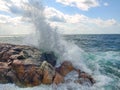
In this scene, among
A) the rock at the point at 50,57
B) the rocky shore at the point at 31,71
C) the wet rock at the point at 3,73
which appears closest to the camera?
the wet rock at the point at 3,73

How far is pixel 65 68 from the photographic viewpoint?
14.2 metres

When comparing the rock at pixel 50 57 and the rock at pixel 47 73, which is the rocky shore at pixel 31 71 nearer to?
the rock at pixel 47 73

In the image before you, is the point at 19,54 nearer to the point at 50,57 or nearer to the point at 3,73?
the point at 3,73

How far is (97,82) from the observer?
43.0 ft

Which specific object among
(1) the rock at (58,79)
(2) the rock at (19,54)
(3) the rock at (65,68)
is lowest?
(1) the rock at (58,79)

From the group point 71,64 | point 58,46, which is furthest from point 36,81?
point 58,46

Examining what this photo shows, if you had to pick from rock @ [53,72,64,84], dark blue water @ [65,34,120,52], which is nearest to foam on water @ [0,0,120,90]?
rock @ [53,72,64,84]

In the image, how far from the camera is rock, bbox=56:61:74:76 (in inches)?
543

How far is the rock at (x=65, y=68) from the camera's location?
1380 centimetres

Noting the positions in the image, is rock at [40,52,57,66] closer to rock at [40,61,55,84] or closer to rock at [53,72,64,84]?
rock at [40,61,55,84]

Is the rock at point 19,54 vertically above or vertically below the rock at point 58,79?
above

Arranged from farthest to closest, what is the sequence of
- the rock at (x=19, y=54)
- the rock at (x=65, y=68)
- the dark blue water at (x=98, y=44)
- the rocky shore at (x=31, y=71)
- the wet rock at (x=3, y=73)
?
the dark blue water at (x=98, y=44)
the rock at (x=65, y=68)
the rock at (x=19, y=54)
the rocky shore at (x=31, y=71)
the wet rock at (x=3, y=73)

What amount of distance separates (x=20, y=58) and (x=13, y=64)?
1002 mm

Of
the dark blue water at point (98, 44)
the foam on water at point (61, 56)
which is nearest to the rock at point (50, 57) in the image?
the foam on water at point (61, 56)
